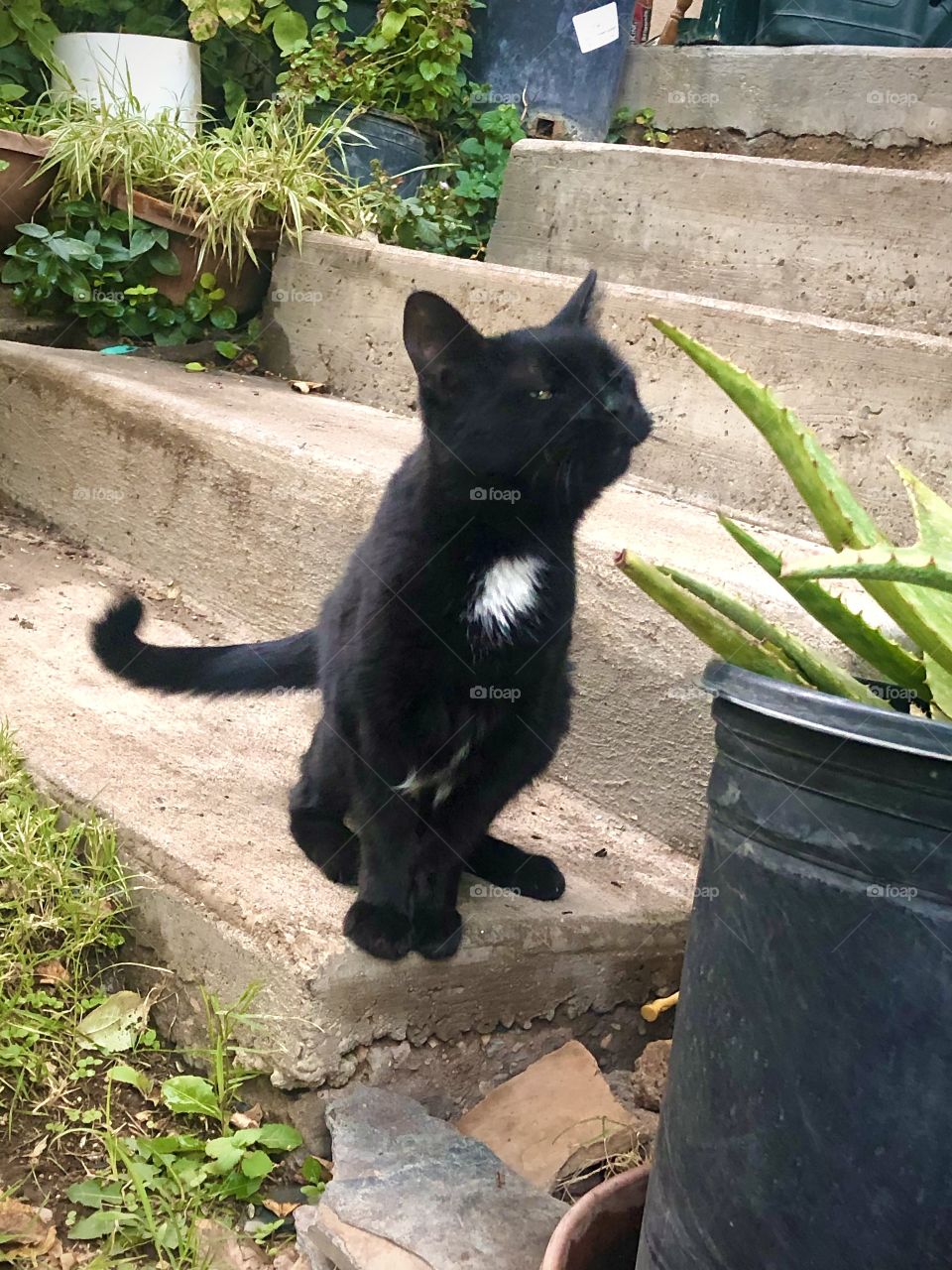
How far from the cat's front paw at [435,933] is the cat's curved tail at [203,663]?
0.56m

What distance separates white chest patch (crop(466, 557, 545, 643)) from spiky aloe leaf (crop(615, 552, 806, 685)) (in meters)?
0.57

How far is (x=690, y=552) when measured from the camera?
6.97 ft

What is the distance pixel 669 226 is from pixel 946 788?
2.82 metres

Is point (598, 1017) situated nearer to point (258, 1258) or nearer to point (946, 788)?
point (258, 1258)

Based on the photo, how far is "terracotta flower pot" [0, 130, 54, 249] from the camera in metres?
3.59

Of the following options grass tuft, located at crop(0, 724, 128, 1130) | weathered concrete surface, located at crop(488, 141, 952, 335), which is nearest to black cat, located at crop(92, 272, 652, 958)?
grass tuft, located at crop(0, 724, 128, 1130)

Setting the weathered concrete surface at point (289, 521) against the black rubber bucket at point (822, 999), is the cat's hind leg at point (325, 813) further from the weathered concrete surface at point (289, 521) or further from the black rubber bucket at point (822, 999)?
the black rubber bucket at point (822, 999)

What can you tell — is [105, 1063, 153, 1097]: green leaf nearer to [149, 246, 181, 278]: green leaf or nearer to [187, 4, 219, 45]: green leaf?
[149, 246, 181, 278]: green leaf

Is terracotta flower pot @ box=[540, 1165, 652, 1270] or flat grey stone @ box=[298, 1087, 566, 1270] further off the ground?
terracotta flower pot @ box=[540, 1165, 652, 1270]

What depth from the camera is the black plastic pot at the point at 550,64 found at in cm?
457

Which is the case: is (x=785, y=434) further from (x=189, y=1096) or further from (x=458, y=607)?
(x=189, y=1096)

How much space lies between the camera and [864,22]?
4.62 metres

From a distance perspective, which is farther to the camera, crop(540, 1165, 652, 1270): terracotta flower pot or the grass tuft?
the grass tuft

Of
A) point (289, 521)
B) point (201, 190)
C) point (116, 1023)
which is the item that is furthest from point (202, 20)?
point (116, 1023)
